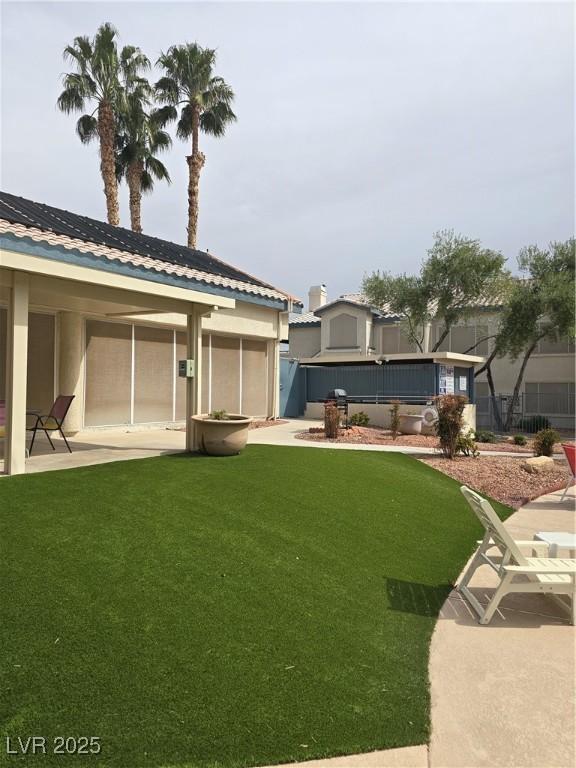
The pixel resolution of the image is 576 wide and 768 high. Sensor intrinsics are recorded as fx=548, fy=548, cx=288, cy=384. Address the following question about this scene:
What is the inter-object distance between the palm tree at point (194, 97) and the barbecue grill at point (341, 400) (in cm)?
1137

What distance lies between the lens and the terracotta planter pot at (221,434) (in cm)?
918

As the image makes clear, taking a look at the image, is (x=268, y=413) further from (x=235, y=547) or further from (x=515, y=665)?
(x=515, y=665)

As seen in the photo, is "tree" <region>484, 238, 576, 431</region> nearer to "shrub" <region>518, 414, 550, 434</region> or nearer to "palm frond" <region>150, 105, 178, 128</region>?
"shrub" <region>518, 414, 550, 434</region>

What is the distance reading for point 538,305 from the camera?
2481 cm

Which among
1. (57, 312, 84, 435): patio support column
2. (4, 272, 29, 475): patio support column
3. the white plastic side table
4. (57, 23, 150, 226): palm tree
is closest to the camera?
the white plastic side table

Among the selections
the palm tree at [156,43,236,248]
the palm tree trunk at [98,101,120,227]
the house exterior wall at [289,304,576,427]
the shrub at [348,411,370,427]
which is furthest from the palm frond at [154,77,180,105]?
the shrub at [348,411,370,427]

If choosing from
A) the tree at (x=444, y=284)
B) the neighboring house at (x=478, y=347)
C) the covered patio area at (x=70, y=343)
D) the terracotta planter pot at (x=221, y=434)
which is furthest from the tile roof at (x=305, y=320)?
the terracotta planter pot at (x=221, y=434)

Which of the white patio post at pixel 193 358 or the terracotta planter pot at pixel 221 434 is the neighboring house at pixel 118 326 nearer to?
the white patio post at pixel 193 358

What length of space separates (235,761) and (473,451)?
10.9 m

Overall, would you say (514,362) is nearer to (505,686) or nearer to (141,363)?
(141,363)

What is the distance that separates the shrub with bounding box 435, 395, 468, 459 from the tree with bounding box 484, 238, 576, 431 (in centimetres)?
1517

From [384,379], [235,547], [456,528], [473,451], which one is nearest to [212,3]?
[235,547]

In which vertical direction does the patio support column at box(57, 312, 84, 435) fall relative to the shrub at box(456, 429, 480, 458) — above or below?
above

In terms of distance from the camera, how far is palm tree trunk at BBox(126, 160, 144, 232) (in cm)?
2661
